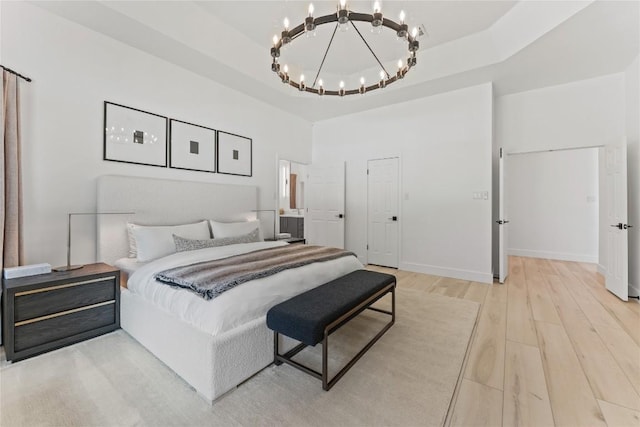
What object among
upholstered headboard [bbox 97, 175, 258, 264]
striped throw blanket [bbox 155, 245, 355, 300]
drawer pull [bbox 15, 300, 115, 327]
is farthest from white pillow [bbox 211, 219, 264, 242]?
drawer pull [bbox 15, 300, 115, 327]

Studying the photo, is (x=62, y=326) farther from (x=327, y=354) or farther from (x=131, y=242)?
(x=327, y=354)

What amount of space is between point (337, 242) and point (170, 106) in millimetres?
3662

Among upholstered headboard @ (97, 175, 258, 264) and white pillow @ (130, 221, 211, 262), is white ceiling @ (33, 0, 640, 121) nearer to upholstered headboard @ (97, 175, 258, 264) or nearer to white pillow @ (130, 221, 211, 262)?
upholstered headboard @ (97, 175, 258, 264)

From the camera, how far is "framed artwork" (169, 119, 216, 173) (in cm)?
346

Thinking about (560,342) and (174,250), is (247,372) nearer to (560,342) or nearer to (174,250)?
(174,250)

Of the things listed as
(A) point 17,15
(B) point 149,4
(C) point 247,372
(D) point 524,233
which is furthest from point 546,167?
(A) point 17,15

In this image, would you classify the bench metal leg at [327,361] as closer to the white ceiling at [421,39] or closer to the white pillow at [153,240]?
the white pillow at [153,240]

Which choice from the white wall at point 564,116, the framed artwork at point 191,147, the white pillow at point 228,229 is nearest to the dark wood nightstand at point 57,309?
the white pillow at point 228,229

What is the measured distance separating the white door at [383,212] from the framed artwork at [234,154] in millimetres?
2285

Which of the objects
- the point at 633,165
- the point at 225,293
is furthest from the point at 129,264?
the point at 633,165

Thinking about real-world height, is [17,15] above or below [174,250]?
above

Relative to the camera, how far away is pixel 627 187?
11.5 feet

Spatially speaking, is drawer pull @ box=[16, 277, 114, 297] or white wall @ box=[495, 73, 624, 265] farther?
white wall @ box=[495, 73, 624, 265]

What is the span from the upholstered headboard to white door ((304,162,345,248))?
198 cm
